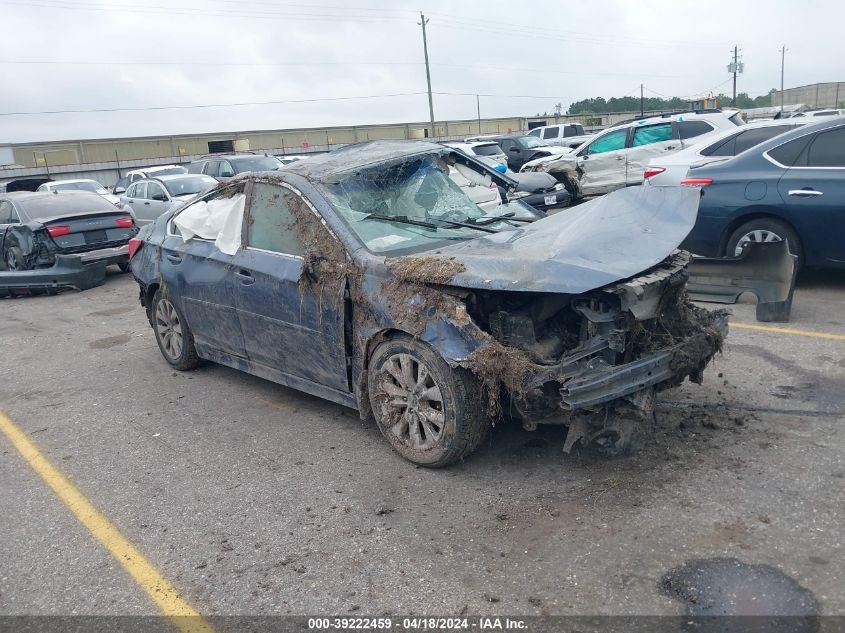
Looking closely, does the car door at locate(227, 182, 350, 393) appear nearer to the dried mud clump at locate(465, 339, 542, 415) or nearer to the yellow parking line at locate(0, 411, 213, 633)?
the dried mud clump at locate(465, 339, 542, 415)

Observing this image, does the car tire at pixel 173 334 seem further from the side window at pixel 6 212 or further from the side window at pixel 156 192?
the side window at pixel 156 192

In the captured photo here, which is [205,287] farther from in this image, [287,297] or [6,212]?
[6,212]

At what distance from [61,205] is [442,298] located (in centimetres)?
1083

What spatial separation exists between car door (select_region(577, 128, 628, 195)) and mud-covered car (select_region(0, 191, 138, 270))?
31.0ft

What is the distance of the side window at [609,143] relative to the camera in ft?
53.3

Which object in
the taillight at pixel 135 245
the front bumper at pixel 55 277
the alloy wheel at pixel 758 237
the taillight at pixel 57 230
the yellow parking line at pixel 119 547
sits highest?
the taillight at pixel 135 245

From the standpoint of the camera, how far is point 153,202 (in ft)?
55.5

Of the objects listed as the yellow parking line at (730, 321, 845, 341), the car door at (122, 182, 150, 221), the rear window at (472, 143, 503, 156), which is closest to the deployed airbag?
the yellow parking line at (730, 321, 845, 341)

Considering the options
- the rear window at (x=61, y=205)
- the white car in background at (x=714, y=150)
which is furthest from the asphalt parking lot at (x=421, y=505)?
the rear window at (x=61, y=205)

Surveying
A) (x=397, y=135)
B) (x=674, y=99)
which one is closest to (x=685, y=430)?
(x=397, y=135)

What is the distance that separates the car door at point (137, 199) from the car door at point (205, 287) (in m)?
11.3

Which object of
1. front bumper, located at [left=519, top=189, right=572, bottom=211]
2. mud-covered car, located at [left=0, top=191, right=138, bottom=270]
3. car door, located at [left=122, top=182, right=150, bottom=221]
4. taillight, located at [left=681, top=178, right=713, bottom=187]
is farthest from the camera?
car door, located at [left=122, top=182, right=150, bottom=221]

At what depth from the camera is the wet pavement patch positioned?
2.90m

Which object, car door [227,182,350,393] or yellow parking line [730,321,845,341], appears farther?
yellow parking line [730,321,845,341]
